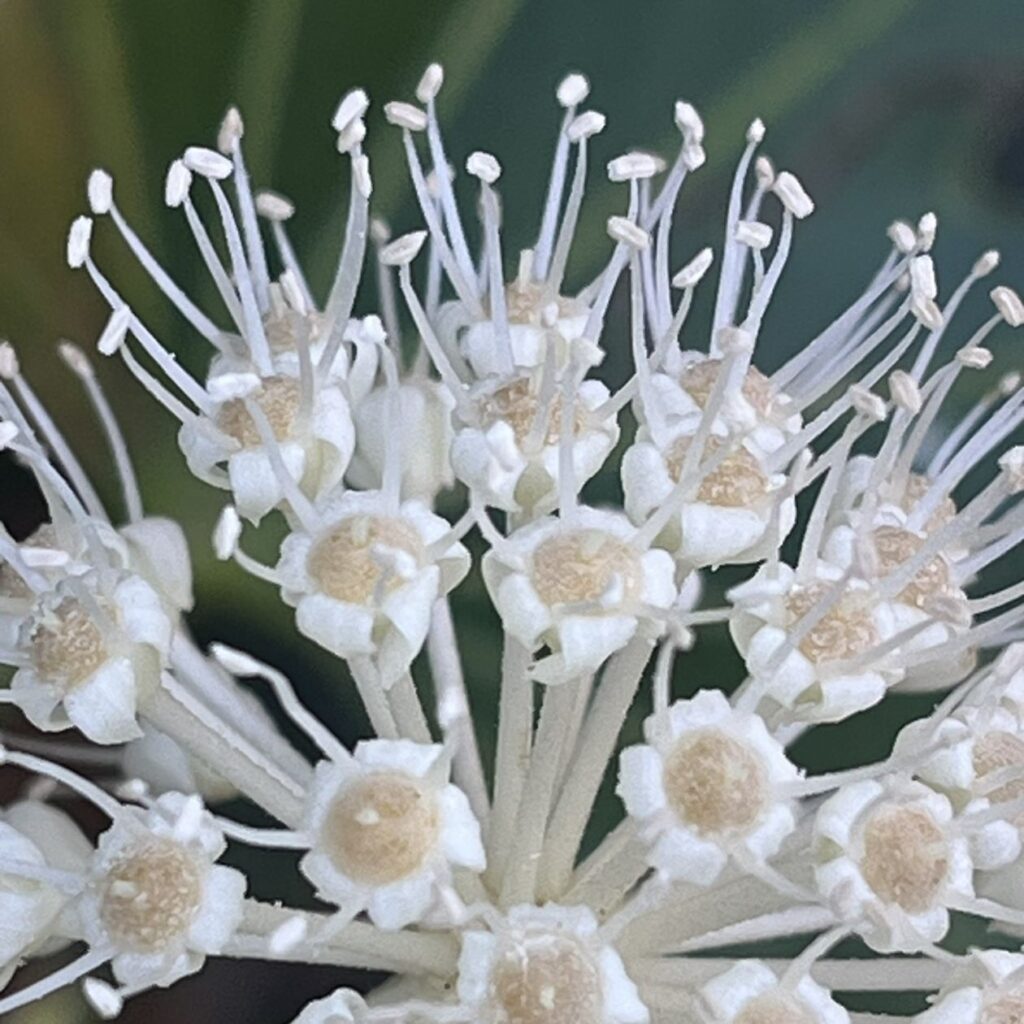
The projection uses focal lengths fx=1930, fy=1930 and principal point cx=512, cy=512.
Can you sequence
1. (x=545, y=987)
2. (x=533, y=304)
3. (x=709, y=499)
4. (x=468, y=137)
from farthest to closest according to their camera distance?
(x=468, y=137) < (x=533, y=304) < (x=709, y=499) < (x=545, y=987)

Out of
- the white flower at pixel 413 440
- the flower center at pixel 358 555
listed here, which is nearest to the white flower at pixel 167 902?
the flower center at pixel 358 555

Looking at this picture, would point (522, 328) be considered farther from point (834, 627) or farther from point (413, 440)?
point (834, 627)

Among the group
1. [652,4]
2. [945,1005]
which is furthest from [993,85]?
[945,1005]

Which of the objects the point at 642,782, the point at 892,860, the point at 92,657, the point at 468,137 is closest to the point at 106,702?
the point at 92,657

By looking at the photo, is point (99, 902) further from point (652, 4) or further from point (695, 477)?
point (652, 4)

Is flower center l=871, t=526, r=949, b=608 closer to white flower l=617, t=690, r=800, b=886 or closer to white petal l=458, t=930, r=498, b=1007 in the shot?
white flower l=617, t=690, r=800, b=886
